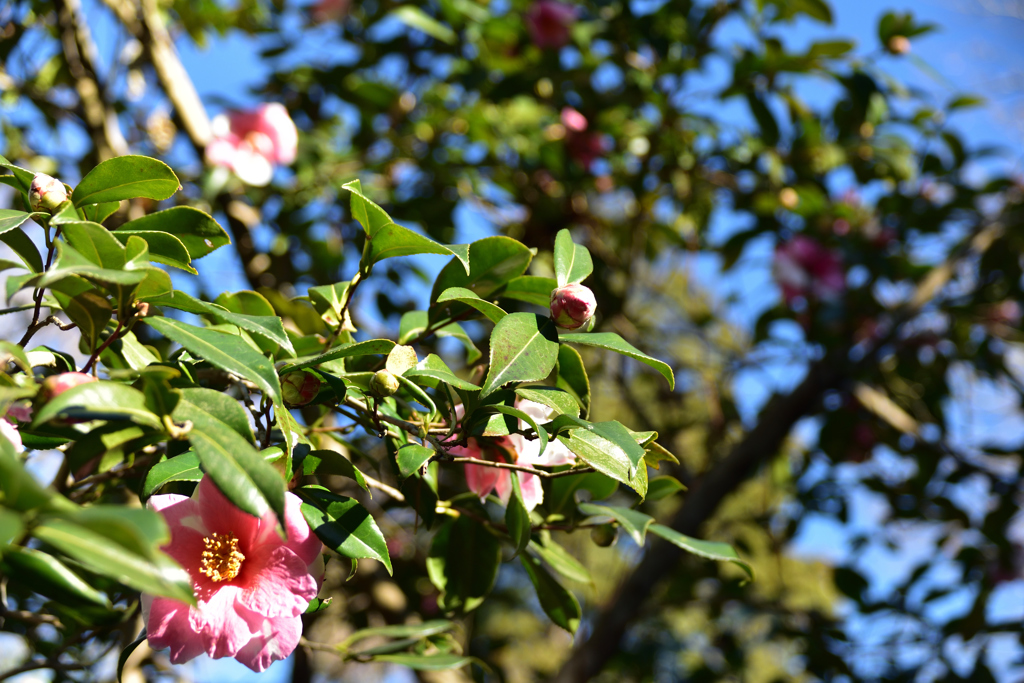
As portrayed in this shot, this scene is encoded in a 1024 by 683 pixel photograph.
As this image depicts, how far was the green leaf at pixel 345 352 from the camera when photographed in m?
0.45

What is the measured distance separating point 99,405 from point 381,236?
0.22 metres

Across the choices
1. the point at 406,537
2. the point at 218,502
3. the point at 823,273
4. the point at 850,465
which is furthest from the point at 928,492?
the point at 218,502

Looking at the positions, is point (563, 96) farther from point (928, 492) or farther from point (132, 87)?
point (928, 492)

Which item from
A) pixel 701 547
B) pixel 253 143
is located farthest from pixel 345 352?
pixel 253 143

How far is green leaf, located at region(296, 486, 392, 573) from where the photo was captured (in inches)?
18.1

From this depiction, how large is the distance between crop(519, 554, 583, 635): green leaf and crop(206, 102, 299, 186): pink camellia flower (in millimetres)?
1045

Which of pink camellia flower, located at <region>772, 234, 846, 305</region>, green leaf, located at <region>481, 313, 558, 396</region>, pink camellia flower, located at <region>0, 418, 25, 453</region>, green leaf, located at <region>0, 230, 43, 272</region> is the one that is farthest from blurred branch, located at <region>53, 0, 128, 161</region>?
pink camellia flower, located at <region>772, 234, 846, 305</region>

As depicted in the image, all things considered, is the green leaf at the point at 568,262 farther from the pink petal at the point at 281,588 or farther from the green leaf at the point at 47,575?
the green leaf at the point at 47,575

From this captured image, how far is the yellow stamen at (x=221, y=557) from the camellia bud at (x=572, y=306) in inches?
10.1

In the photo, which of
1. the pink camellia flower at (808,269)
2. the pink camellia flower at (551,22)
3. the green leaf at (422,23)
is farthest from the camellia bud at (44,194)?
the pink camellia flower at (808,269)

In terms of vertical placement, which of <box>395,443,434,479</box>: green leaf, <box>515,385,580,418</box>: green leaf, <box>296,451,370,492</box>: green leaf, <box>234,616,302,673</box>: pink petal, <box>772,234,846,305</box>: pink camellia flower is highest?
<box>515,385,580,418</box>: green leaf

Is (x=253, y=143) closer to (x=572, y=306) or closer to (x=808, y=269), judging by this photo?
(x=572, y=306)

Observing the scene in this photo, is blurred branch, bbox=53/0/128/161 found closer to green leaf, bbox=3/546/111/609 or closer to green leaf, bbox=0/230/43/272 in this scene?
green leaf, bbox=0/230/43/272

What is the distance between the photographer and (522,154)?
1769 mm
